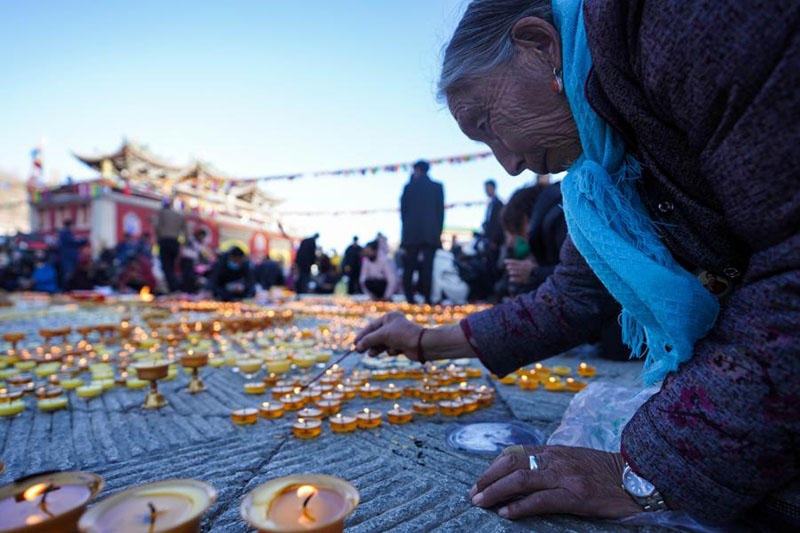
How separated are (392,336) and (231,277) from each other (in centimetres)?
851

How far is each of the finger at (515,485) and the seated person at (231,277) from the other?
8530 millimetres

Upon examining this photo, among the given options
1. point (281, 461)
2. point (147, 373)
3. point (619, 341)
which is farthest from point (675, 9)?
point (619, 341)

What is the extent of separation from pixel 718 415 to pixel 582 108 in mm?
720

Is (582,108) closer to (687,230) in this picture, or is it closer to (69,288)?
(687,230)

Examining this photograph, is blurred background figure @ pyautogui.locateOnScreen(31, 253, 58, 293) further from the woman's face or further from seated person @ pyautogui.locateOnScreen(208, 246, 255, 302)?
the woman's face

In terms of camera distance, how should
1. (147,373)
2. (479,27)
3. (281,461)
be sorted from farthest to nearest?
(147,373)
(281,461)
(479,27)

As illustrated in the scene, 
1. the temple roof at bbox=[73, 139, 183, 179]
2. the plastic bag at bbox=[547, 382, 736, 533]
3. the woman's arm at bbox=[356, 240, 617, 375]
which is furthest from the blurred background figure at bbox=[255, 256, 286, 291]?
the temple roof at bbox=[73, 139, 183, 179]

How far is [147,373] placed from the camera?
6.29ft

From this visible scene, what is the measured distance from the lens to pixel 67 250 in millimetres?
13508

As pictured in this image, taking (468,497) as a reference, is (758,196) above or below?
above

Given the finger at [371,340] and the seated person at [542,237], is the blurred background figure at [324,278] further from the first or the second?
the finger at [371,340]

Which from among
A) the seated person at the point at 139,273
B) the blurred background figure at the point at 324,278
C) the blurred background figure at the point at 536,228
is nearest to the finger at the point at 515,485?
the blurred background figure at the point at 536,228

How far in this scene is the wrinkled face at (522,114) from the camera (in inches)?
45.3

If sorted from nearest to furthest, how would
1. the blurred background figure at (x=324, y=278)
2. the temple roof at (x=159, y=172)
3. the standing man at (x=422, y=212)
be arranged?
the standing man at (x=422, y=212) → the blurred background figure at (x=324, y=278) → the temple roof at (x=159, y=172)
